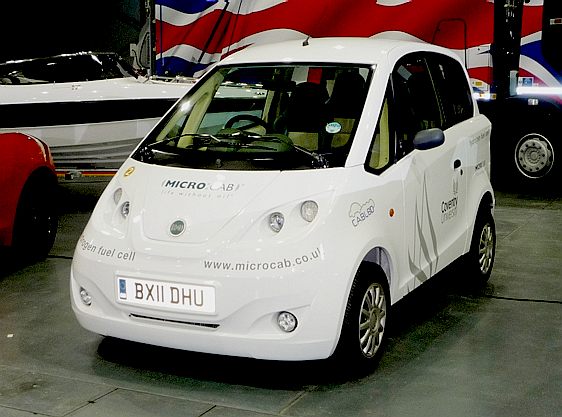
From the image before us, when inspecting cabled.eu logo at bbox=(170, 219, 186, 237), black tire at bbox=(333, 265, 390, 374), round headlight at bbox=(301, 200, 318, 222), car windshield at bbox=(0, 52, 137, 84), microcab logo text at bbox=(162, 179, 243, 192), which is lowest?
black tire at bbox=(333, 265, 390, 374)

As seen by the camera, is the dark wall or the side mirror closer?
the side mirror

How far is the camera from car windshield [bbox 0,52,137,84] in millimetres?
8289

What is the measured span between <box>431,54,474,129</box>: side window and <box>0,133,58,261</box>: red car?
2.90 metres

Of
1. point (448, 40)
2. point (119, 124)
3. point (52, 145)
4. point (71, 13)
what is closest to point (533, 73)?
point (448, 40)

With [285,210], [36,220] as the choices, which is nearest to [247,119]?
[285,210]

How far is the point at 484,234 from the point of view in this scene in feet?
18.0

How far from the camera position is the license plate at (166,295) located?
3.68 metres

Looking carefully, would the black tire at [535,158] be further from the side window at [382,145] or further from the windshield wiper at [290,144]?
the windshield wiper at [290,144]

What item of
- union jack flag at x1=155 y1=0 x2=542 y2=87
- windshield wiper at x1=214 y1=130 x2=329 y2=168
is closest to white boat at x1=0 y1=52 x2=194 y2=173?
union jack flag at x1=155 y1=0 x2=542 y2=87

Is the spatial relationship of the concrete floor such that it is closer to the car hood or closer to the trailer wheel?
the car hood

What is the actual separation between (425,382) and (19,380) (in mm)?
1834

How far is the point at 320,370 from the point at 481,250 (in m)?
1.84

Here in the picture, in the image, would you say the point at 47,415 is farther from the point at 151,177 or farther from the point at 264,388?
the point at 151,177

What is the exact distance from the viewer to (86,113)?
8.06 meters
